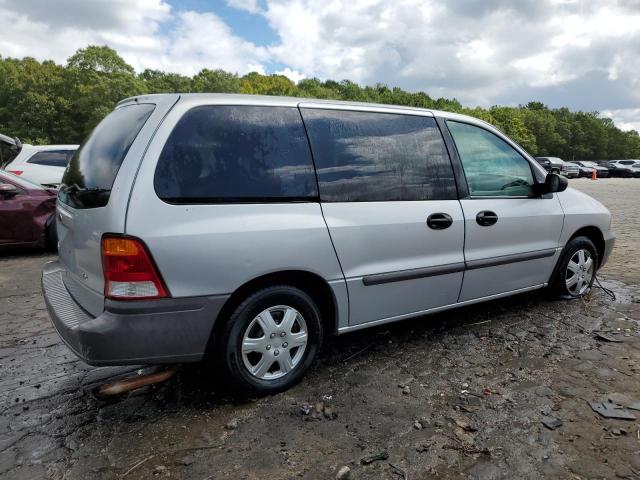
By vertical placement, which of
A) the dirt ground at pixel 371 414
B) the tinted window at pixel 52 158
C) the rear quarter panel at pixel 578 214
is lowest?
the dirt ground at pixel 371 414

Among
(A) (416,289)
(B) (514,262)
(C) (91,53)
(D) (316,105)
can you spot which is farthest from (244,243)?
(C) (91,53)

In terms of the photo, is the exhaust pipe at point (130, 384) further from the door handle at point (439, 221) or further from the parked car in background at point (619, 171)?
the parked car in background at point (619, 171)

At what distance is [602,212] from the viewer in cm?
478

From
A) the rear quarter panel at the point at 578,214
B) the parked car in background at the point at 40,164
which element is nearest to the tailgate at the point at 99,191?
the rear quarter panel at the point at 578,214

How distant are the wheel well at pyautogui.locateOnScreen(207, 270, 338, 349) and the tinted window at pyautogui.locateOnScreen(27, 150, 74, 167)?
8.93 metres

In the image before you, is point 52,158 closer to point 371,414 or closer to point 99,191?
point 99,191

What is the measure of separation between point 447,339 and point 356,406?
4.19ft

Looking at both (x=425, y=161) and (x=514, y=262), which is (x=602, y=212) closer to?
(x=514, y=262)

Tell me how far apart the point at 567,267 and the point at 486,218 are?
138cm

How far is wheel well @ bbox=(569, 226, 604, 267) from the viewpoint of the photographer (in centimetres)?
465

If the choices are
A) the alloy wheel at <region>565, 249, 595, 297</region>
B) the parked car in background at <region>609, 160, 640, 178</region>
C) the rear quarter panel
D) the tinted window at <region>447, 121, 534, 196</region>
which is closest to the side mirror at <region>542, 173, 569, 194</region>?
the tinted window at <region>447, 121, 534, 196</region>

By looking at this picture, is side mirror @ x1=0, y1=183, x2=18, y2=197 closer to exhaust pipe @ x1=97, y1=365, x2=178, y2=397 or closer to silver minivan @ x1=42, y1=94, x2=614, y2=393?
silver minivan @ x1=42, y1=94, x2=614, y2=393

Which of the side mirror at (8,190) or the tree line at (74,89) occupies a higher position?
the tree line at (74,89)

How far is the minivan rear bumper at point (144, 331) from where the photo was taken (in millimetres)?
2477
